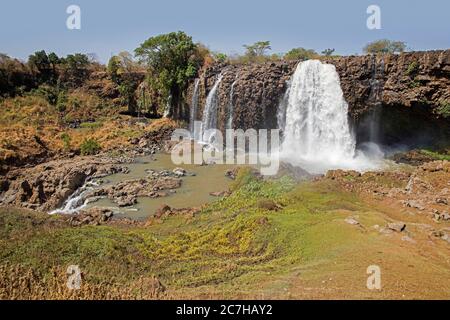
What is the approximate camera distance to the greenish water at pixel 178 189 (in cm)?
2034

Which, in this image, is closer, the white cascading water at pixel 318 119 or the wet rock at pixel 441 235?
the wet rock at pixel 441 235

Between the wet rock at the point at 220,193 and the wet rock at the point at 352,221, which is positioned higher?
the wet rock at the point at 352,221

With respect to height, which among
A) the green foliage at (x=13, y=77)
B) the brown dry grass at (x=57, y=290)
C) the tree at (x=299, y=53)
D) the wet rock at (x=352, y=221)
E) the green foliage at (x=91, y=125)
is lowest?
the wet rock at (x=352, y=221)

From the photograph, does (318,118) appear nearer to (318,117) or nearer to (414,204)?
(318,117)

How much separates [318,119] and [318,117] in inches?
6.2

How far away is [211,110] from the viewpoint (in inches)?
1400

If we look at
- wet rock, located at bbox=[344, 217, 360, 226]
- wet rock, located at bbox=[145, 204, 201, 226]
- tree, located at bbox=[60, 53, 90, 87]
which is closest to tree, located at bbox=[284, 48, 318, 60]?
tree, located at bbox=[60, 53, 90, 87]

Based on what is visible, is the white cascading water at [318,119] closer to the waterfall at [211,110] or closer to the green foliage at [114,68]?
the waterfall at [211,110]

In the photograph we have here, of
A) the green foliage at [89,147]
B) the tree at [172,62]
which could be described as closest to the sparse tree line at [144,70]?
the tree at [172,62]

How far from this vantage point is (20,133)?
105 ft

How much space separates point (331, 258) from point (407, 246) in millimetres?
2411

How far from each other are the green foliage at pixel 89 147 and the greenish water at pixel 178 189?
15.5 feet

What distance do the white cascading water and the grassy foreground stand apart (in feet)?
41.4

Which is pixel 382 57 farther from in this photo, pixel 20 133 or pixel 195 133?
pixel 20 133
